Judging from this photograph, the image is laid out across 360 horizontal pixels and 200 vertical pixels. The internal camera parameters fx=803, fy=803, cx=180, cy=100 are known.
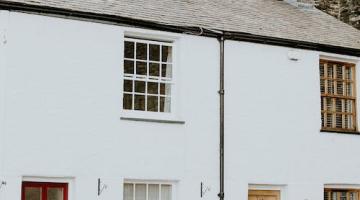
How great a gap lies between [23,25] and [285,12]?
7435mm

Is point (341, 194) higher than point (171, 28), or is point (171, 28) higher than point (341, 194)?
point (171, 28)

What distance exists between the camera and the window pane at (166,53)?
16203 mm

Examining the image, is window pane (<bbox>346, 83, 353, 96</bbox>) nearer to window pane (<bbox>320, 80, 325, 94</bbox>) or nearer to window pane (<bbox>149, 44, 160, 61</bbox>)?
window pane (<bbox>320, 80, 325, 94</bbox>)

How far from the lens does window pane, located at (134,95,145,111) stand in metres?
15.7

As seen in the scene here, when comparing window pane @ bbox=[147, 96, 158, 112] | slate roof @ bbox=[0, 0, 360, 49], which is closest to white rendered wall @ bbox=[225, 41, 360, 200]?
slate roof @ bbox=[0, 0, 360, 49]

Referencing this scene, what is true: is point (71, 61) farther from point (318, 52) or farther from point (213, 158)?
point (318, 52)

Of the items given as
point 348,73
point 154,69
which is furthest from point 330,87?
point 154,69

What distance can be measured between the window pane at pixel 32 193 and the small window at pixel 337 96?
6.80 m

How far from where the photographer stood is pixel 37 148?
14133 mm

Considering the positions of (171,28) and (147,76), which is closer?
(147,76)

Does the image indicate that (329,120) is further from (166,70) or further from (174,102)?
(166,70)

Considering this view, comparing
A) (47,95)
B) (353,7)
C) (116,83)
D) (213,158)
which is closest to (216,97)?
(213,158)

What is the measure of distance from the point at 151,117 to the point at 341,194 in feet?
16.6

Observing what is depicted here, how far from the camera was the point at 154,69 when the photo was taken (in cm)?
1600
